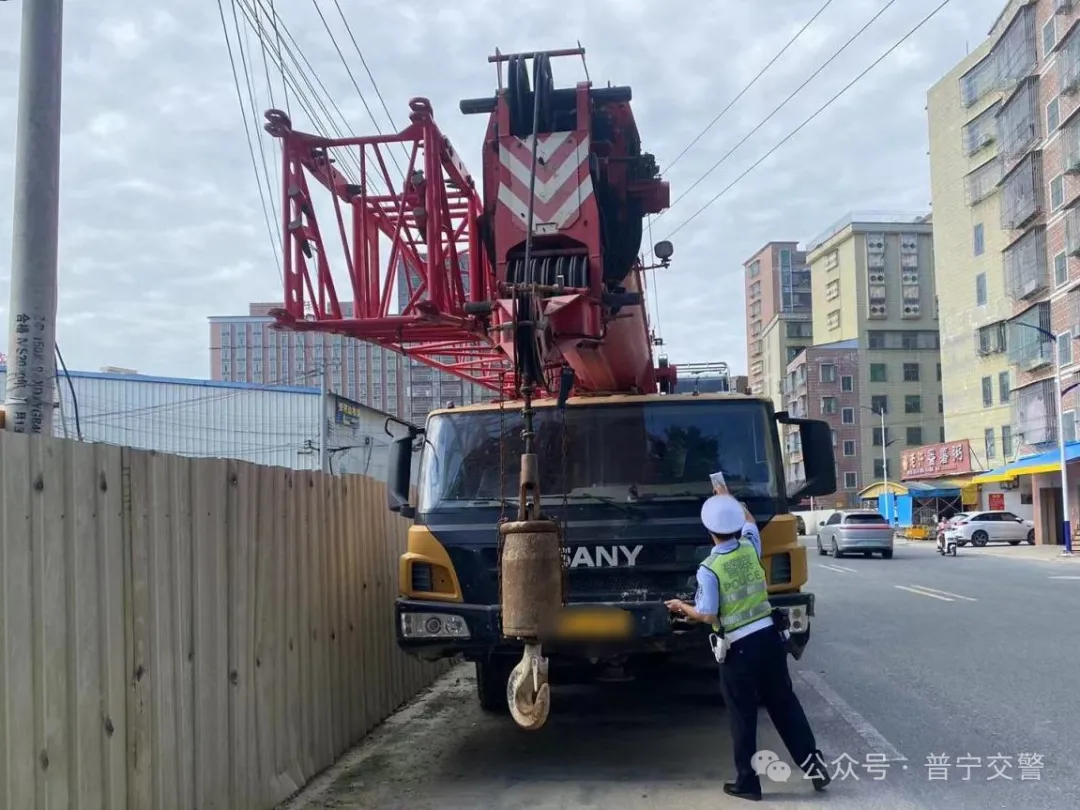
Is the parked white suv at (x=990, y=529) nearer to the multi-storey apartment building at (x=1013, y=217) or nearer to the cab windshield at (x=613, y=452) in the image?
the multi-storey apartment building at (x=1013, y=217)

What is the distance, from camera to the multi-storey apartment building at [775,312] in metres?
96.2

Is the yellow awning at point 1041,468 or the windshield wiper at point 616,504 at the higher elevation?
the yellow awning at point 1041,468

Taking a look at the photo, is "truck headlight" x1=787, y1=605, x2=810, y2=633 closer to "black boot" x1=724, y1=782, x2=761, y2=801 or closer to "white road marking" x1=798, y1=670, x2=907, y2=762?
"black boot" x1=724, y1=782, x2=761, y2=801

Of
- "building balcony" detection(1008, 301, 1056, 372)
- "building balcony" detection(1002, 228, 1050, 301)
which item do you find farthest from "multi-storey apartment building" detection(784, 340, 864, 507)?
"building balcony" detection(1002, 228, 1050, 301)

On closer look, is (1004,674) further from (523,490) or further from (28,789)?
(28,789)

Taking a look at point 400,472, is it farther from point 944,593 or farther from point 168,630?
point 944,593

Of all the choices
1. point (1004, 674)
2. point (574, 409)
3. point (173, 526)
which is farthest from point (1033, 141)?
point (173, 526)

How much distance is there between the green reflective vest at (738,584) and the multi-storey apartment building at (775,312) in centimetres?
8722

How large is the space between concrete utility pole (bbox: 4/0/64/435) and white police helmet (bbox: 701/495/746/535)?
3.31m

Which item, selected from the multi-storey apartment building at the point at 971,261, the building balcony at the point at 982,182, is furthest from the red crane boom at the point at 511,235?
the building balcony at the point at 982,182

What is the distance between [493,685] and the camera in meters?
7.42

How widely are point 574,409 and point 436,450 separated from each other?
0.97 metres

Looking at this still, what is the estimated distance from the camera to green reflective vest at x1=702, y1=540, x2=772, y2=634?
18.0ft

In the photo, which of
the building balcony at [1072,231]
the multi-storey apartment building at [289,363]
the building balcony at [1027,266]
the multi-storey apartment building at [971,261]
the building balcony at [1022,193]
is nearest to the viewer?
the multi-storey apartment building at [289,363]
